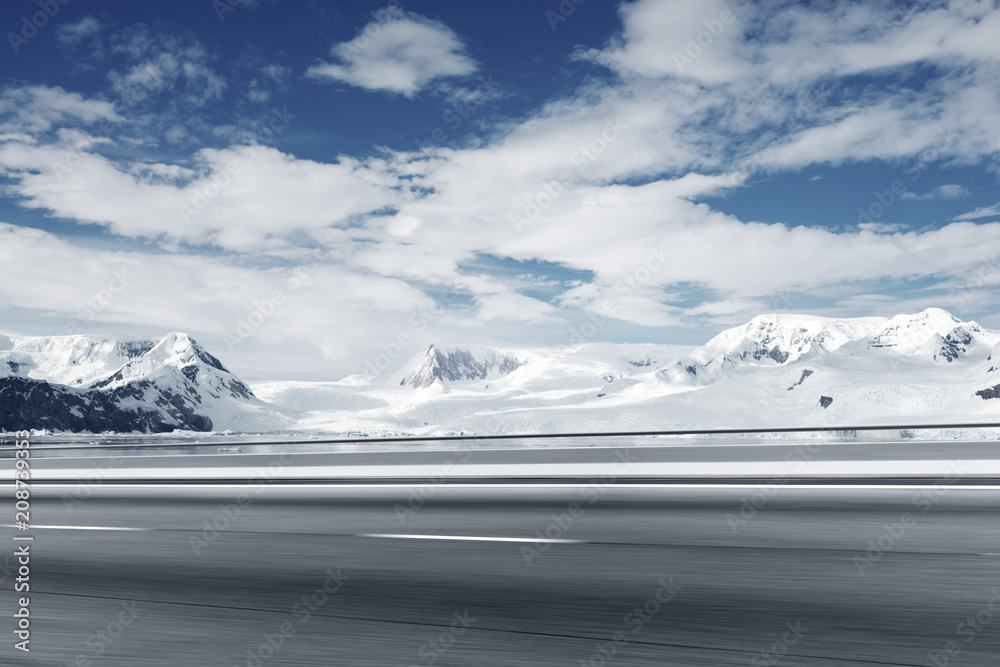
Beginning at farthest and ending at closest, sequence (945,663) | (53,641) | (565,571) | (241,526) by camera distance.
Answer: (241,526) → (565,571) → (53,641) → (945,663)

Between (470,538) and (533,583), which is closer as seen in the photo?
(533,583)

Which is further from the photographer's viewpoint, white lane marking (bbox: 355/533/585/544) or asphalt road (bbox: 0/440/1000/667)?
white lane marking (bbox: 355/533/585/544)

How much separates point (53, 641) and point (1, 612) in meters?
1.04

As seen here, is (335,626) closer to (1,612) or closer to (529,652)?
(529,652)

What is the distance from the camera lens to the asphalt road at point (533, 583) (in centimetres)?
394

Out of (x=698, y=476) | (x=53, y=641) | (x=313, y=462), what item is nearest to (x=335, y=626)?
(x=53, y=641)

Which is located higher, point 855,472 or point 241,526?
point 855,472

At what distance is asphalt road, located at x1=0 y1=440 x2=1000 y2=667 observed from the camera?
3.94m

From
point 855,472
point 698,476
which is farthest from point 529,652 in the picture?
point 855,472

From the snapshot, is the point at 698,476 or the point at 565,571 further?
the point at 698,476

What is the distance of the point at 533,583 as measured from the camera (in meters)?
5.40

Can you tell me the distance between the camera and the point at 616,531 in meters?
7.53

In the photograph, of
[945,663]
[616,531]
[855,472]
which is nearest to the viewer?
[945,663]

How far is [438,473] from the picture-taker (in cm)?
1459
